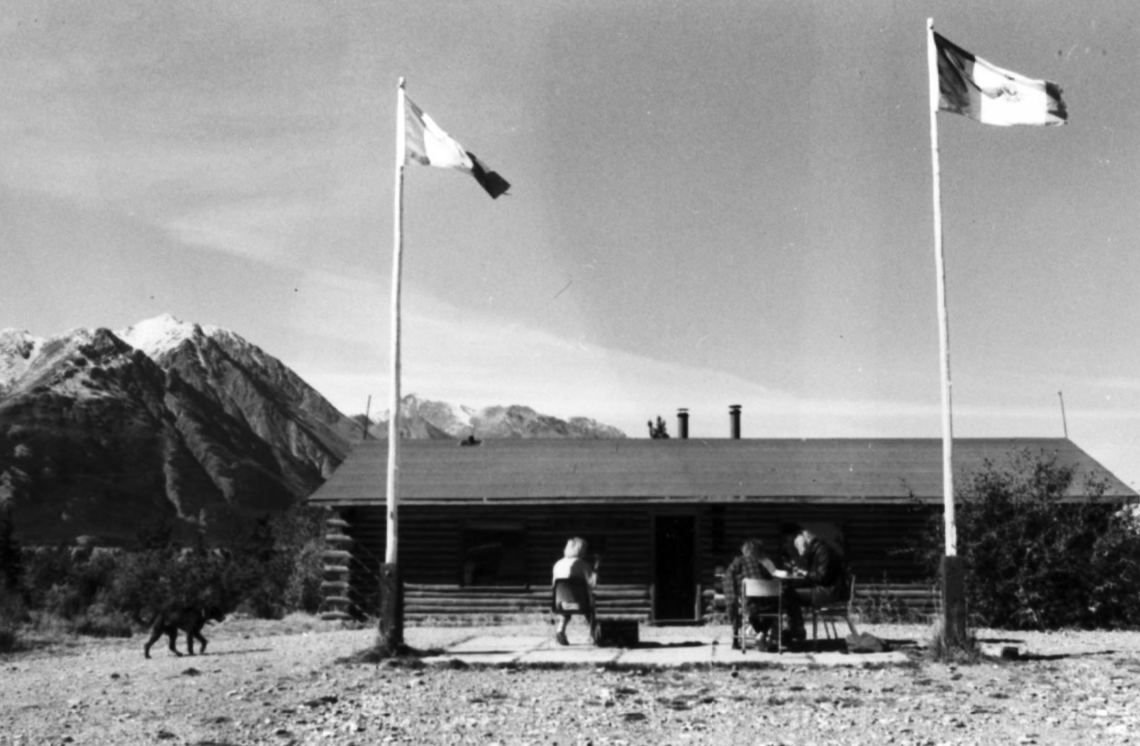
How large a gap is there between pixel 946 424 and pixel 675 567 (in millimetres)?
13166

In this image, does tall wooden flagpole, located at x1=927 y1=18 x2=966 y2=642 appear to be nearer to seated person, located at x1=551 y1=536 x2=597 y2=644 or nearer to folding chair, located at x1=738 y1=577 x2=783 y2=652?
folding chair, located at x1=738 y1=577 x2=783 y2=652

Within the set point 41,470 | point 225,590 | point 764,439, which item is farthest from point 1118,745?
point 41,470

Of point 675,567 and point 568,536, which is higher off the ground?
point 568,536

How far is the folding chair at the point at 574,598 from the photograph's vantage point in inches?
655

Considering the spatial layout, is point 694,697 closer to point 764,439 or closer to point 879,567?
point 879,567

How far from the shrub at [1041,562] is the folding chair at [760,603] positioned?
7073 mm

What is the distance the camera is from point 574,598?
54.7 ft

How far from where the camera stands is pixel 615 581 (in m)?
25.0

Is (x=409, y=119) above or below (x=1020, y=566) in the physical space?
above

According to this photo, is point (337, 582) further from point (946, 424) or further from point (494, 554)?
point (946, 424)

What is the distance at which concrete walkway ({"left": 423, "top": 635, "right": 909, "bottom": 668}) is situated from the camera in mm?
14109

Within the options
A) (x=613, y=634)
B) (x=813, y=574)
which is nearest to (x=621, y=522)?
(x=613, y=634)

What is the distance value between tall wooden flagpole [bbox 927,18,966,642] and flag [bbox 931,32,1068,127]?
0.13 metres

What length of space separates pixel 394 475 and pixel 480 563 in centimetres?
974
